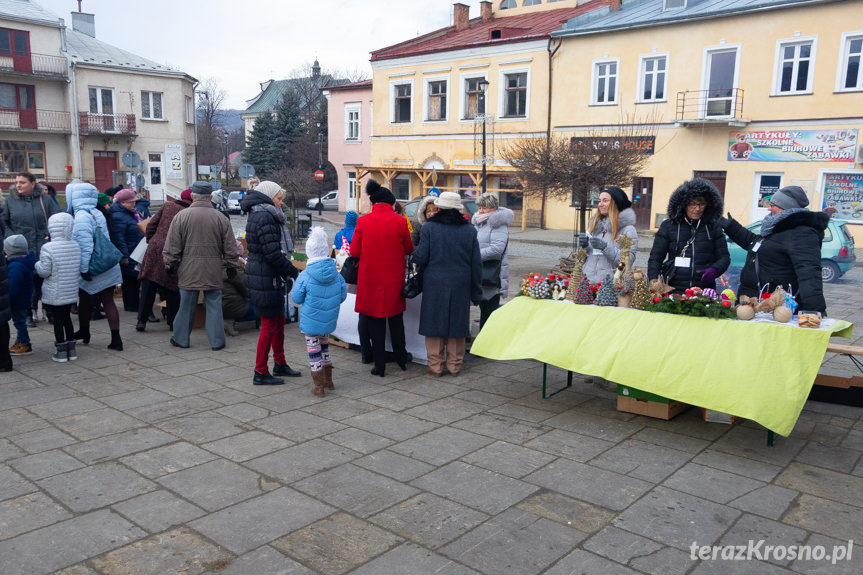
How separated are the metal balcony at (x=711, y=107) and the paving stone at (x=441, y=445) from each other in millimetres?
20329

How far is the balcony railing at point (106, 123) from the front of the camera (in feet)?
119

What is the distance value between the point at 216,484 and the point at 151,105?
1575 inches

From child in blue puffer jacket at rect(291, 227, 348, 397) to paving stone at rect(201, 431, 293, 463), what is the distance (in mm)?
995

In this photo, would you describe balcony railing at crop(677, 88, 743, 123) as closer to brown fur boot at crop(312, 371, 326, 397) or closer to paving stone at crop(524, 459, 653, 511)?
brown fur boot at crop(312, 371, 326, 397)

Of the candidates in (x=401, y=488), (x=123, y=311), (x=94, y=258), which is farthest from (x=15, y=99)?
(x=401, y=488)

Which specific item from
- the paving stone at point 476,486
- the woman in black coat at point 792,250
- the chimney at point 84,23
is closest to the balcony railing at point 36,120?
the chimney at point 84,23

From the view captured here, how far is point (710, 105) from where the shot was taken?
2242 cm

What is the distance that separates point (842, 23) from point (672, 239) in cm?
1877

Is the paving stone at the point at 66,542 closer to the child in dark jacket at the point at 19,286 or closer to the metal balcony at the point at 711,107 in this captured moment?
the child in dark jacket at the point at 19,286

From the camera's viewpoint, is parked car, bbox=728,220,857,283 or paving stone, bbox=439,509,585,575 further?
parked car, bbox=728,220,857,283

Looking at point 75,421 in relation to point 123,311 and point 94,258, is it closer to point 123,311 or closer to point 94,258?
point 94,258

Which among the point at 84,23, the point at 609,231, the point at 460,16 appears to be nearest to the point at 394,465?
the point at 609,231

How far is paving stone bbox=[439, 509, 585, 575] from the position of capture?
325cm

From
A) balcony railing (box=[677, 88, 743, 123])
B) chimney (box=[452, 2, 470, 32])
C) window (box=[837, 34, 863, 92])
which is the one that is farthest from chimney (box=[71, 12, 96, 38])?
window (box=[837, 34, 863, 92])
